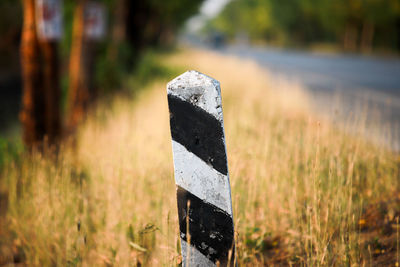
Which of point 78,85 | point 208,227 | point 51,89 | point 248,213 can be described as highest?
point 208,227

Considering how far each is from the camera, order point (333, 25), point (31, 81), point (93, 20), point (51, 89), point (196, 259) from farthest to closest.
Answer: point (333, 25), point (93, 20), point (51, 89), point (31, 81), point (196, 259)

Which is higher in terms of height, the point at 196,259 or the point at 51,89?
the point at 196,259

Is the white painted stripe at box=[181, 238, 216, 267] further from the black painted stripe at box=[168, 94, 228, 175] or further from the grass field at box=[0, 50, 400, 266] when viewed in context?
the black painted stripe at box=[168, 94, 228, 175]

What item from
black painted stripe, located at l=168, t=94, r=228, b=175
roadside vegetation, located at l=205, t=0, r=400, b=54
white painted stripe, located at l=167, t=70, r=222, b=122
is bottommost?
roadside vegetation, located at l=205, t=0, r=400, b=54

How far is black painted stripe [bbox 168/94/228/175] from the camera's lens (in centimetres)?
188

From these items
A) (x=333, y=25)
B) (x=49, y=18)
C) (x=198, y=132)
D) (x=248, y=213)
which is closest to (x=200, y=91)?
(x=198, y=132)

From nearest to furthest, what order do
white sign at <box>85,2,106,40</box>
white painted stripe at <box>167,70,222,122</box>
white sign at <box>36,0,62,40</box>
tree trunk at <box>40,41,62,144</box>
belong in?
1. white painted stripe at <box>167,70,222,122</box>
2. white sign at <box>36,0,62,40</box>
3. tree trunk at <box>40,41,62,144</box>
4. white sign at <box>85,2,106,40</box>

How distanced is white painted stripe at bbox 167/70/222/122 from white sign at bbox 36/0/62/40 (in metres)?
4.86

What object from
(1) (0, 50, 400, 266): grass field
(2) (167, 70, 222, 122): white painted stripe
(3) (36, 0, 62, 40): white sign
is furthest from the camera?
(3) (36, 0, 62, 40): white sign

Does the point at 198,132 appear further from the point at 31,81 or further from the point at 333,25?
the point at 333,25

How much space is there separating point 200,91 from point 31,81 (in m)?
5.90

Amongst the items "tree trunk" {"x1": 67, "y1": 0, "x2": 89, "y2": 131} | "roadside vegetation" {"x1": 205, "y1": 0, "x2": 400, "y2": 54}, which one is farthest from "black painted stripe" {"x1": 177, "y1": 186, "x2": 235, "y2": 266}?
"roadside vegetation" {"x1": 205, "y1": 0, "x2": 400, "y2": 54}

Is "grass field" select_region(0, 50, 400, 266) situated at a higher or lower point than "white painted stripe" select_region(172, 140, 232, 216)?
lower

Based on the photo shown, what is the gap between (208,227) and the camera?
1950mm
